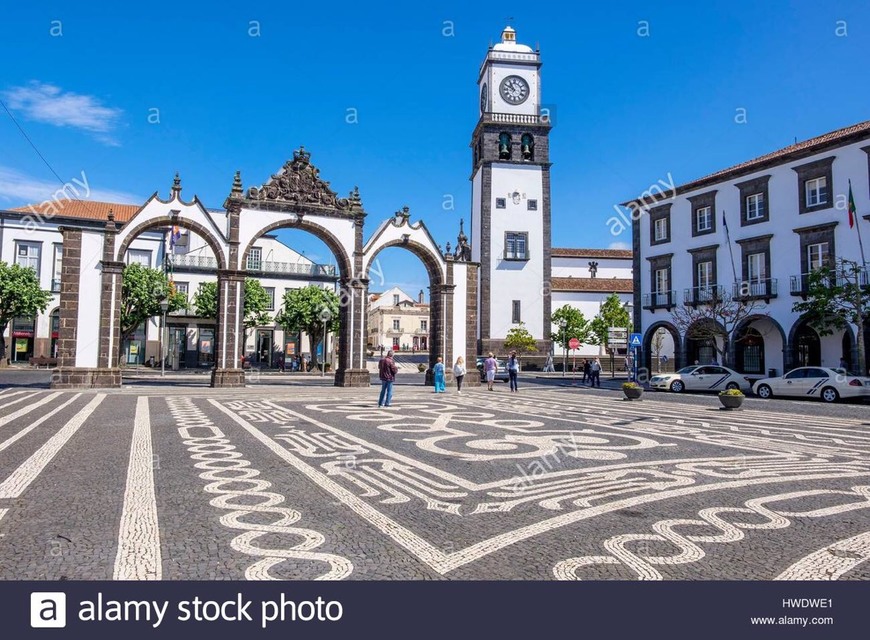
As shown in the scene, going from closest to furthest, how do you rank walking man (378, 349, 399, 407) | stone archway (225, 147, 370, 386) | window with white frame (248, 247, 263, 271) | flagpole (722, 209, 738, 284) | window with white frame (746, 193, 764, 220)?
walking man (378, 349, 399, 407)
stone archway (225, 147, 370, 386)
window with white frame (746, 193, 764, 220)
flagpole (722, 209, 738, 284)
window with white frame (248, 247, 263, 271)

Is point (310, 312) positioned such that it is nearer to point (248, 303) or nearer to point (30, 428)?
point (248, 303)

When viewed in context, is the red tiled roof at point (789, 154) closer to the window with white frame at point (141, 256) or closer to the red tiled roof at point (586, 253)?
the red tiled roof at point (586, 253)

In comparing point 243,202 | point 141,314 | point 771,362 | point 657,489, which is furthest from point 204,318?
point 657,489

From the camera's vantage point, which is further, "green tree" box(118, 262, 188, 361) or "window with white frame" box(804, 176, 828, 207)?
"green tree" box(118, 262, 188, 361)

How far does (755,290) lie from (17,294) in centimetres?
4240

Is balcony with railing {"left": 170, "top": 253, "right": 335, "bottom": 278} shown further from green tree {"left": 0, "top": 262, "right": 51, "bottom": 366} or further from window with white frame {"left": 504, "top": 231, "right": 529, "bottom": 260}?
window with white frame {"left": 504, "top": 231, "right": 529, "bottom": 260}

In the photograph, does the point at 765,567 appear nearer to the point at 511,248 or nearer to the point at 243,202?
the point at 243,202

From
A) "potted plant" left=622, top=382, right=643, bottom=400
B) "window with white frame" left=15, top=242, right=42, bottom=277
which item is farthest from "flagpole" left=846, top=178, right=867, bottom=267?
"window with white frame" left=15, top=242, right=42, bottom=277

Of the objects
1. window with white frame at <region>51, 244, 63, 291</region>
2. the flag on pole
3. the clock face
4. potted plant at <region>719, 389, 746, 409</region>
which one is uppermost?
the clock face

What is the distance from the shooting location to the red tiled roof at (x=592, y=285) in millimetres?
58750

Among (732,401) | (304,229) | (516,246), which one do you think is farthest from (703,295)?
(304,229)

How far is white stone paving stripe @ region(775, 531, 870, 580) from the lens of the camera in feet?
13.0

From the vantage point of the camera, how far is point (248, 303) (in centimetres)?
4669

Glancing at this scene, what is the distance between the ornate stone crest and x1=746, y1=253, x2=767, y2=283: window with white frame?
64.2ft
